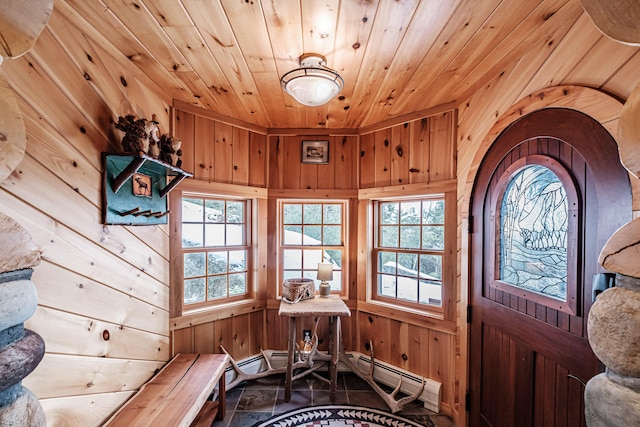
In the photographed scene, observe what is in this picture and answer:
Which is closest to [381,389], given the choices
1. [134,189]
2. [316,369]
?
[316,369]

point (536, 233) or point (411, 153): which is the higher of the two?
point (411, 153)

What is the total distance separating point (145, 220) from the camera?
1.82 metres

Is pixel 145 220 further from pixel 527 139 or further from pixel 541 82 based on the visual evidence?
pixel 541 82

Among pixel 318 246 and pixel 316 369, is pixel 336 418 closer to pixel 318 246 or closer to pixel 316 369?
pixel 316 369

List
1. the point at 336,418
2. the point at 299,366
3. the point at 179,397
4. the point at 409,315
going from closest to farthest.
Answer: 1. the point at 179,397
2. the point at 336,418
3. the point at 409,315
4. the point at 299,366

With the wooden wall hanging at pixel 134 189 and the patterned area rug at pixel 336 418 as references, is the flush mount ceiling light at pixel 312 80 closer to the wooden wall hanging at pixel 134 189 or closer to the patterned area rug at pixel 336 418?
the wooden wall hanging at pixel 134 189

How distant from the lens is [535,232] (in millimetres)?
1495

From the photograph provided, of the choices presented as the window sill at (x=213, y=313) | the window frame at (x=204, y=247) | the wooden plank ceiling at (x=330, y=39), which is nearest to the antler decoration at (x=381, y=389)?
the window sill at (x=213, y=313)

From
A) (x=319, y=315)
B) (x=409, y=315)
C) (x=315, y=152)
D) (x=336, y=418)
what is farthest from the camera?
(x=315, y=152)

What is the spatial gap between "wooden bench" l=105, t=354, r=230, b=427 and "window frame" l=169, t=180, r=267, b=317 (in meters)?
0.42

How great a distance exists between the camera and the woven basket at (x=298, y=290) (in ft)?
8.26

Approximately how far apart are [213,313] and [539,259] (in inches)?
94.8

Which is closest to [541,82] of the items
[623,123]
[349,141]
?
[623,123]

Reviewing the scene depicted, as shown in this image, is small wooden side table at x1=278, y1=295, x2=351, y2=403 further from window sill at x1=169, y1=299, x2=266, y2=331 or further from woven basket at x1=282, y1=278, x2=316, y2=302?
window sill at x1=169, y1=299, x2=266, y2=331
